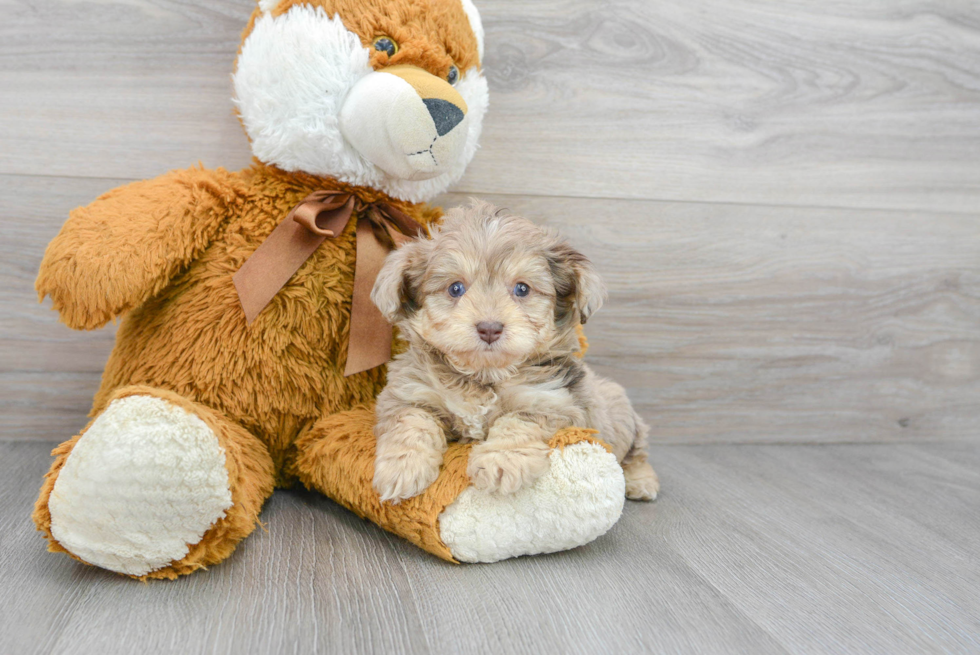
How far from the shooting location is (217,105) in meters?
1.65

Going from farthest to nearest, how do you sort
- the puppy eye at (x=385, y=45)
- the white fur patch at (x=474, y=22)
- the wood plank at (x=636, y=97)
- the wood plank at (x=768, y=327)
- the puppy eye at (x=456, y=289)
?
the wood plank at (x=768, y=327)
the wood plank at (x=636, y=97)
the white fur patch at (x=474, y=22)
the puppy eye at (x=385, y=45)
the puppy eye at (x=456, y=289)

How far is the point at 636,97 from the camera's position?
1797 mm

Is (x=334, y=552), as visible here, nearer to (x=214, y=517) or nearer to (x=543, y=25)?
(x=214, y=517)

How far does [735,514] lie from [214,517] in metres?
1.05

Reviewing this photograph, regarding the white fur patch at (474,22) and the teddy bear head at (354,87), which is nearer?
the teddy bear head at (354,87)

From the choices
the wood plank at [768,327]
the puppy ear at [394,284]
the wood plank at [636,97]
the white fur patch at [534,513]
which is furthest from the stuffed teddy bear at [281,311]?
the wood plank at [768,327]

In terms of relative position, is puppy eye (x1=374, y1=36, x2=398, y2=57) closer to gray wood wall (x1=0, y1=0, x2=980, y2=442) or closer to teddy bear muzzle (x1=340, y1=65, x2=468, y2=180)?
teddy bear muzzle (x1=340, y1=65, x2=468, y2=180)

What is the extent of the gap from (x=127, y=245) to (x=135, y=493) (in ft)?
1.51

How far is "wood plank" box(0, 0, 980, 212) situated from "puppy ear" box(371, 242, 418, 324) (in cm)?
56

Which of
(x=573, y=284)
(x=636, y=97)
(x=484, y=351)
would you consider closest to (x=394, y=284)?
(x=484, y=351)

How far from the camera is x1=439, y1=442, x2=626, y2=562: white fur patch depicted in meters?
1.16

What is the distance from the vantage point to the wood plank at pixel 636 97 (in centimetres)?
160

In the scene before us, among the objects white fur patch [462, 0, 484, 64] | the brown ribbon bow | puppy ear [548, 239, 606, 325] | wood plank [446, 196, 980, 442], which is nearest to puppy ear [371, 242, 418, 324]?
the brown ribbon bow

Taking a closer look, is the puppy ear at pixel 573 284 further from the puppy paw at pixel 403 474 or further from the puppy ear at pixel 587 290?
the puppy paw at pixel 403 474
